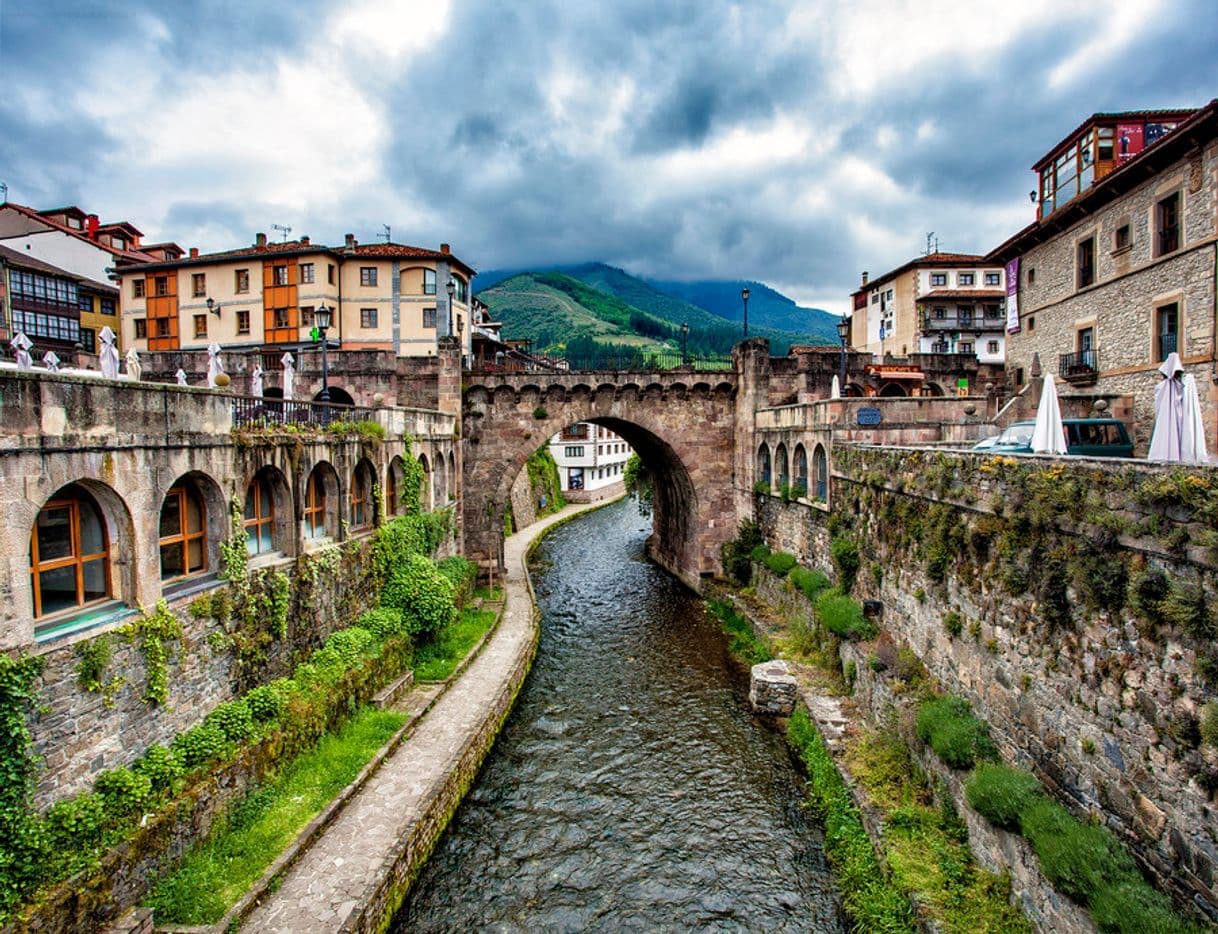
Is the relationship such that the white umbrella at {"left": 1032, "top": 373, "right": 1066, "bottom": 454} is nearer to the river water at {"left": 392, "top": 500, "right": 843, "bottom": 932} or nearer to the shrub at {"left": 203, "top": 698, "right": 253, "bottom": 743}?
the river water at {"left": 392, "top": 500, "right": 843, "bottom": 932}

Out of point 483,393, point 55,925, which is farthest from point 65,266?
point 55,925

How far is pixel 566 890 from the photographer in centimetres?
1170

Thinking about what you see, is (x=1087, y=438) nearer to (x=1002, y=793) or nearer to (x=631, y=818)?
(x=1002, y=793)

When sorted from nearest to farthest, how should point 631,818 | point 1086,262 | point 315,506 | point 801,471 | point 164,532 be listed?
point 164,532, point 631,818, point 315,506, point 801,471, point 1086,262

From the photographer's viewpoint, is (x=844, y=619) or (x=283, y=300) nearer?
(x=844, y=619)

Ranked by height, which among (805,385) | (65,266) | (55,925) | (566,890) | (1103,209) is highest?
(65,266)

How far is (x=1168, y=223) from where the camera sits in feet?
67.2

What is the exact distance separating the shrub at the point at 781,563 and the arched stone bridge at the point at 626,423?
4.53 m

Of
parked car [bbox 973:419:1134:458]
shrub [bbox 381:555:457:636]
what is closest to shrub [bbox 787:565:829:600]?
parked car [bbox 973:419:1134:458]

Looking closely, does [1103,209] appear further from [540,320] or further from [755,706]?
[540,320]

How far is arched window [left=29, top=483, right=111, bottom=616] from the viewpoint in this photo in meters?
9.16

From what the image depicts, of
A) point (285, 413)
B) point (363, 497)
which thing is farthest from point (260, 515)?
point (363, 497)

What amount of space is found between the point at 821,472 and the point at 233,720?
17.2m

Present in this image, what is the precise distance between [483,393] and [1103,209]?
2355cm
